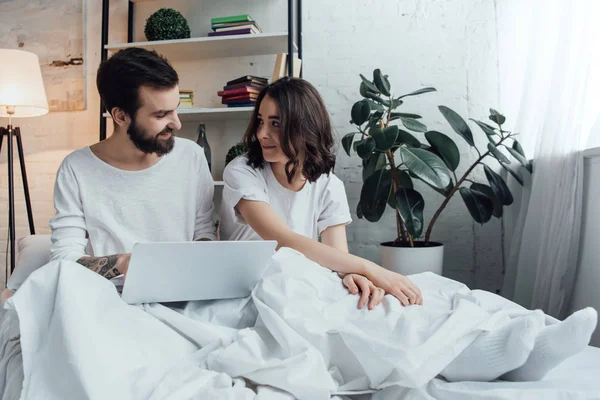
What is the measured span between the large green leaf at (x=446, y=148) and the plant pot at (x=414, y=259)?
40 centimetres

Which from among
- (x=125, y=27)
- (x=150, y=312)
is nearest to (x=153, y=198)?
(x=150, y=312)

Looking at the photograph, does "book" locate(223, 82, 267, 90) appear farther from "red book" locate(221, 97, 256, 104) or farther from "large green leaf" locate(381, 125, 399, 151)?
"large green leaf" locate(381, 125, 399, 151)

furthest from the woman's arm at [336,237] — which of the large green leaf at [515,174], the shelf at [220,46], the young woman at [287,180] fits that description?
the shelf at [220,46]

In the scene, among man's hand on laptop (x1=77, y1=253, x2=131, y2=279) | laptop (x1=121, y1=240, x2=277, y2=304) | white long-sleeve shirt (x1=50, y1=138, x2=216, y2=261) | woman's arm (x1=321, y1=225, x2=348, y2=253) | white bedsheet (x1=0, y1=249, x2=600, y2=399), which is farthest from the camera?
woman's arm (x1=321, y1=225, x2=348, y2=253)

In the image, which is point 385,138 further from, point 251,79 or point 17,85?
point 17,85

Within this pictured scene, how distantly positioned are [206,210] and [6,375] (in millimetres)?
875

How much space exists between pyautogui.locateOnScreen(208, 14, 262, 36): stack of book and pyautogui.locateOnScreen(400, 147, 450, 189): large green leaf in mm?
1086

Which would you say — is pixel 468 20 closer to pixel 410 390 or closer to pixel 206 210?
pixel 206 210

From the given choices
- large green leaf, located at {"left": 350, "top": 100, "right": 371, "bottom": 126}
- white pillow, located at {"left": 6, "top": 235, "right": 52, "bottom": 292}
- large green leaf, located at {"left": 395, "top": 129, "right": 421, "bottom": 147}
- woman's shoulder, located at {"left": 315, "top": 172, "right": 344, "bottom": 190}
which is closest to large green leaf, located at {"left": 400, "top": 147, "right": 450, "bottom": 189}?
large green leaf, located at {"left": 395, "top": 129, "right": 421, "bottom": 147}

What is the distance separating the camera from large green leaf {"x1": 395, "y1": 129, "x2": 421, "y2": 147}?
7.43ft

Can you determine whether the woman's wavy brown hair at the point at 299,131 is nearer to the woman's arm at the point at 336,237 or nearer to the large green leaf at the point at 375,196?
the woman's arm at the point at 336,237

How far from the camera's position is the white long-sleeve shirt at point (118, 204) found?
58.1 inches

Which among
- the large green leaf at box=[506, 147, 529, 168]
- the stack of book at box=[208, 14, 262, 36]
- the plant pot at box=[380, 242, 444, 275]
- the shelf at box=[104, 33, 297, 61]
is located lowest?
the plant pot at box=[380, 242, 444, 275]

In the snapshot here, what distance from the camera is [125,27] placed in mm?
2963
